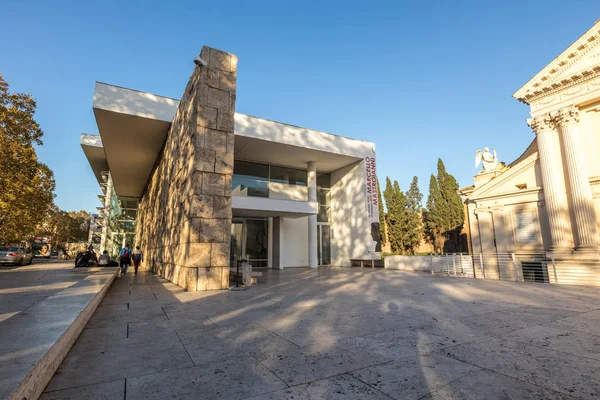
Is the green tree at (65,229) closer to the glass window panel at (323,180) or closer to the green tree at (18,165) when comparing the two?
the green tree at (18,165)

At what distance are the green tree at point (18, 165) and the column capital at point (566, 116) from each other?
34243 millimetres

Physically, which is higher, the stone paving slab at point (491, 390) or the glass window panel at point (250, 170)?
the glass window panel at point (250, 170)

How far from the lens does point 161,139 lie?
752 inches

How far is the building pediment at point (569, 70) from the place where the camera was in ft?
52.1

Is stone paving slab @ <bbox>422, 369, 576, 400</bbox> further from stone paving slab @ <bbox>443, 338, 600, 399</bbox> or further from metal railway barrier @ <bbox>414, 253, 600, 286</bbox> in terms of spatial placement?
metal railway barrier @ <bbox>414, 253, 600, 286</bbox>

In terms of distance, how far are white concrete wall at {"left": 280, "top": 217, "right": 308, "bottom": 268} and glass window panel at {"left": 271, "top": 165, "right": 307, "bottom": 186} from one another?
3123 millimetres

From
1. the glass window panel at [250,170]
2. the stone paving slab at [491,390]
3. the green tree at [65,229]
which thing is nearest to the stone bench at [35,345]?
the stone paving slab at [491,390]

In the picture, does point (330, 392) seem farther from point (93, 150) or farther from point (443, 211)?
point (443, 211)

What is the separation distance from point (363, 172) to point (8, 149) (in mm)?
24971

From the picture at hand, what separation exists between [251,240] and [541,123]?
20105 millimetres

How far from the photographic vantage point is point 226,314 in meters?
5.67

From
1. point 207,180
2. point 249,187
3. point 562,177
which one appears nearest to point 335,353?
point 207,180

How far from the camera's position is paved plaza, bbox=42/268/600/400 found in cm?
259

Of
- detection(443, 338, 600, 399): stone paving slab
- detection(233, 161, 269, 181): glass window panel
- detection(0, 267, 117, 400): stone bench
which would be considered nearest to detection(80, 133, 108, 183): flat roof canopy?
detection(233, 161, 269, 181): glass window panel
